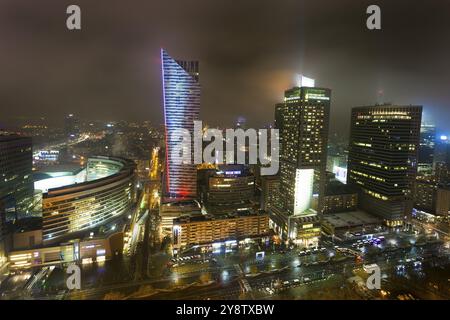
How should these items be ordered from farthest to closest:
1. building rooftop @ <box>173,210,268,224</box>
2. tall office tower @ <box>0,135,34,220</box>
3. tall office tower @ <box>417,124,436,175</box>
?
tall office tower @ <box>417,124,436,175</box> → tall office tower @ <box>0,135,34,220</box> → building rooftop @ <box>173,210,268,224</box>

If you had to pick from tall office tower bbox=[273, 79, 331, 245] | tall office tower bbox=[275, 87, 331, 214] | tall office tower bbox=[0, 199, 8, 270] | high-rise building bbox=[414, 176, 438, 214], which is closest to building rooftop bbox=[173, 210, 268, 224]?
tall office tower bbox=[273, 79, 331, 245]

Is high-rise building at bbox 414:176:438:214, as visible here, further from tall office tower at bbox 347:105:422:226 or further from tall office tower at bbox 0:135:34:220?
tall office tower at bbox 0:135:34:220

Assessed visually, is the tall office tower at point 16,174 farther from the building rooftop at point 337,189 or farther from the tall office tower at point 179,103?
the building rooftop at point 337,189
